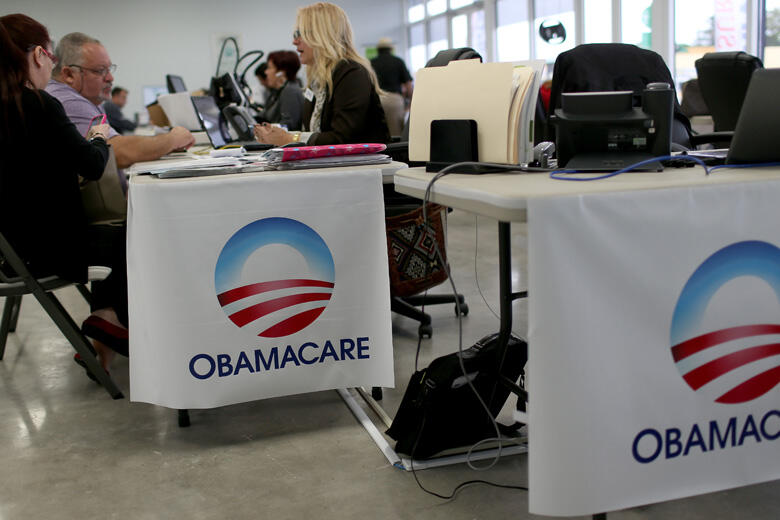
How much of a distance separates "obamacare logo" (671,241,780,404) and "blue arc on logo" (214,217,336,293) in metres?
0.90

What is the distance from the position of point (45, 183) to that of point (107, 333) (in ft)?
1.53

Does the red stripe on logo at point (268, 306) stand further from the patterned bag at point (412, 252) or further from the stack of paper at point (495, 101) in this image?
the patterned bag at point (412, 252)

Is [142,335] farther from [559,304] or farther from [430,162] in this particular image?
[559,304]

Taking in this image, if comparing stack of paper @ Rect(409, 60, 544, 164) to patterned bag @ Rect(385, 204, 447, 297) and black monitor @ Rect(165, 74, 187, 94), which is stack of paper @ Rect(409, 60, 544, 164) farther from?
black monitor @ Rect(165, 74, 187, 94)

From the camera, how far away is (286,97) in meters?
4.69

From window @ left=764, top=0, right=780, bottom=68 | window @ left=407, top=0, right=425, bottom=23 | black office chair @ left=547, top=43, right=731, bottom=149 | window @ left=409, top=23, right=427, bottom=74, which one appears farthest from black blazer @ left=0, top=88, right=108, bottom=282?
window @ left=407, top=0, right=425, bottom=23

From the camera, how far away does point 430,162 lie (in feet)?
5.30

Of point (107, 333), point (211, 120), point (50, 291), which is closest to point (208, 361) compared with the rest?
point (107, 333)

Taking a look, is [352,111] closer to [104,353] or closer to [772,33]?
[104,353]

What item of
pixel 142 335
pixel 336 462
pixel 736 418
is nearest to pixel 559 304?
pixel 736 418

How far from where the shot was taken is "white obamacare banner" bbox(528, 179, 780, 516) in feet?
3.72

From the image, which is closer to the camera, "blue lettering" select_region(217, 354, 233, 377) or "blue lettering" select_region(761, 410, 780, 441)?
"blue lettering" select_region(761, 410, 780, 441)

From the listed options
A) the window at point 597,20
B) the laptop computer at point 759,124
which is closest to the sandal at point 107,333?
the laptop computer at point 759,124

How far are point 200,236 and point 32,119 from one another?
65cm
